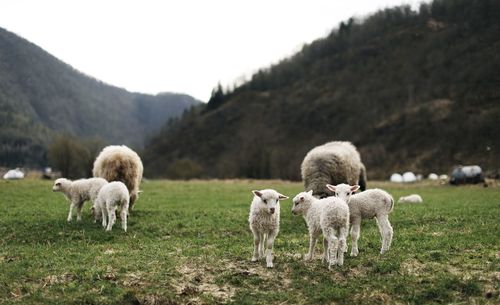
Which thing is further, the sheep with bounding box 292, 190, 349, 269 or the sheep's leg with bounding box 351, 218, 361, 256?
the sheep's leg with bounding box 351, 218, 361, 256

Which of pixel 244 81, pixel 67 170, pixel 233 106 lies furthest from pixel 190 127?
pixel 67 170

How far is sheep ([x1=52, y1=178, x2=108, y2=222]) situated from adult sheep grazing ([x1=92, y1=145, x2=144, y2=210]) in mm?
1544

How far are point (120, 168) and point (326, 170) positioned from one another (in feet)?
27.3

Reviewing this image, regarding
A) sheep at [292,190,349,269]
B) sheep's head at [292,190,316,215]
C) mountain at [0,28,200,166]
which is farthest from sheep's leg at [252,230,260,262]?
mountain at [0,28,200,166]

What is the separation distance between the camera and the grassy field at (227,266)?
Answer: 31.7 feet

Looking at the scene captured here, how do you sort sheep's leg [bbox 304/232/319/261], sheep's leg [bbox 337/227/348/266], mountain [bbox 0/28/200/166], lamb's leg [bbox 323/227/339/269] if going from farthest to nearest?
mountain [bbox 0/28/200/166] → sheep's leg [bbox 304/232/319/261] → sheep's leg [bbox 337/227/348/266] → lamb's leg [bbox 323/227/339/269]

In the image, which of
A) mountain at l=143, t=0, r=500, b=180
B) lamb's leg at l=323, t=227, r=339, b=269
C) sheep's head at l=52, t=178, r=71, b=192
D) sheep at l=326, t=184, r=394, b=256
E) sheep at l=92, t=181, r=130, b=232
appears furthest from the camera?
mountain at l=143, t=0, r=500, b=180

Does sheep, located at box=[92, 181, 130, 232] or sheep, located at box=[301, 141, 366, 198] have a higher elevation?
sheep, located at box=[301, 141, 366, 198]

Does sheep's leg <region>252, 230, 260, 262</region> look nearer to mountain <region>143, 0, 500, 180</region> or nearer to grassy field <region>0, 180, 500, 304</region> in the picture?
grassy field <region>0, 180, 500, 304</region>

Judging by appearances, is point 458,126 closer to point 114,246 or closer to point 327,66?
point 327,66

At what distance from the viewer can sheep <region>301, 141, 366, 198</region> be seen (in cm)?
1981

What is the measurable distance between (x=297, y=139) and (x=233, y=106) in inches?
1368

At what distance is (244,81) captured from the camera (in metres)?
176

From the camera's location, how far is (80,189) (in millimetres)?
18312
